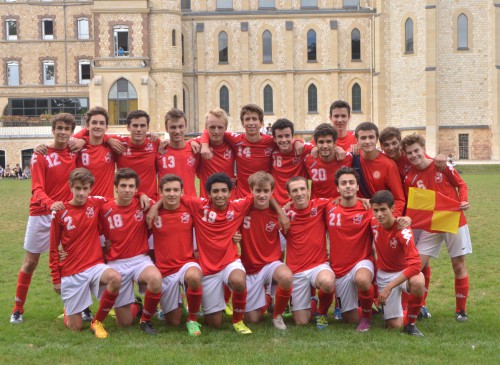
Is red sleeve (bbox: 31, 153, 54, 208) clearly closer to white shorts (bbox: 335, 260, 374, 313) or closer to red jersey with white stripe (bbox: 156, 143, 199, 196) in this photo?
red jersey with white stripe (bbox: 156, 143, 199, 196)

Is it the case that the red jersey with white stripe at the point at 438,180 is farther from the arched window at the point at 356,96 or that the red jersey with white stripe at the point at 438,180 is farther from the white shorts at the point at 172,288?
the arched window at the point at 356,96

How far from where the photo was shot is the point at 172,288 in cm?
887

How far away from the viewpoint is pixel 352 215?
8.94m

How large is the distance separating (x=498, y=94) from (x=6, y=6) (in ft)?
145

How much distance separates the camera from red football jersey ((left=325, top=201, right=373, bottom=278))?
8945 millimetres

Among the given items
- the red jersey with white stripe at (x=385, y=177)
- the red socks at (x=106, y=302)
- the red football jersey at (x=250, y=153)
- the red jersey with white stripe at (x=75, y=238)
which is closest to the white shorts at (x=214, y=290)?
the red socks at (x=106, y=302)

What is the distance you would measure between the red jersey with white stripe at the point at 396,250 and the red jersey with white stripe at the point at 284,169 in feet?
5.09

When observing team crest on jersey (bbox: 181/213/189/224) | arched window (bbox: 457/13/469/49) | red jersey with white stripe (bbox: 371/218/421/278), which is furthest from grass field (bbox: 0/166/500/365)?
arched window (bbox: 457/13/469/49)

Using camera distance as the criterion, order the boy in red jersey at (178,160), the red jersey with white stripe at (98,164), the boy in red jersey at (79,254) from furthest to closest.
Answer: the boy in red jersey at (178,160)
the red jersey with white stripe at (98,164)
the boy in red jersey at (79,254)

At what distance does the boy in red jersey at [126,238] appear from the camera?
29.1 feet

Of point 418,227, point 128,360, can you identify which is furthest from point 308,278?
point 128,360

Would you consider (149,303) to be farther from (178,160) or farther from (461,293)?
(461,293)

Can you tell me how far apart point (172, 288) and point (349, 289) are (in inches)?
85.2

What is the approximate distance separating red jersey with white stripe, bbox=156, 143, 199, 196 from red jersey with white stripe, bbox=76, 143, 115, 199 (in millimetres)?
706
